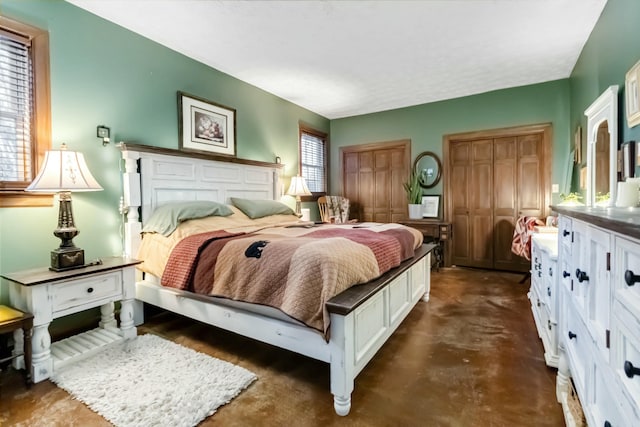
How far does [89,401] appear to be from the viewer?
162 cm

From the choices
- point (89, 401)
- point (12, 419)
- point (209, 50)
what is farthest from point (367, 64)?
point (12, 419)

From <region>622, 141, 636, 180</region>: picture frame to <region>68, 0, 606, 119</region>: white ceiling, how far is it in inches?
51.9

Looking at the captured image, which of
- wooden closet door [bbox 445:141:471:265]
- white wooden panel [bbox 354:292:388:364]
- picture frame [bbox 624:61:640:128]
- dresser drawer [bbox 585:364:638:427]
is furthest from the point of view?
wooden closet door [bbox 445:141:471:265]

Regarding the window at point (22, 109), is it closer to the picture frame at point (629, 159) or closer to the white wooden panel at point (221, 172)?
the white wooden panel at point (221, 172)

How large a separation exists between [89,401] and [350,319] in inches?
57.1

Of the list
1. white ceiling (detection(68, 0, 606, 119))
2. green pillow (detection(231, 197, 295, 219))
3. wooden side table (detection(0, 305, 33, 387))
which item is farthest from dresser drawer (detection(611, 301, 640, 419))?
green pillow (detection(231, 197, 295, 219))

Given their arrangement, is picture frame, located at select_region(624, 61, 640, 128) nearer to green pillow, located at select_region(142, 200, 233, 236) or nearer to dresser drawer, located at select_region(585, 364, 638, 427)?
dresser drawer, located at select_region(585, 364, 638, 427)

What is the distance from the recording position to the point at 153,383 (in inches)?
69.0

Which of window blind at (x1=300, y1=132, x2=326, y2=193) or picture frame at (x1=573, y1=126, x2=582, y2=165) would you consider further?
window blind at (x1=300, y1=132, x2=326, y2=193)

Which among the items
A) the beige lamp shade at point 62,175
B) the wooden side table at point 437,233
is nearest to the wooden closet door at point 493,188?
the wooden side table at point 437,233

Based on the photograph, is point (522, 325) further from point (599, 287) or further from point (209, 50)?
point (209, 50)

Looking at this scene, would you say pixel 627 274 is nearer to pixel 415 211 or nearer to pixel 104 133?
pixel 104 133

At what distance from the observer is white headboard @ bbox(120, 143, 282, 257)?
265cm

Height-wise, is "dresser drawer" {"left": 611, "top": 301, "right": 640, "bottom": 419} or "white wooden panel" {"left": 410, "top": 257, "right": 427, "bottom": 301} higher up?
"dresser drawer" {"left": 611, "top": 301, "right": 640, "bottom": 419}
